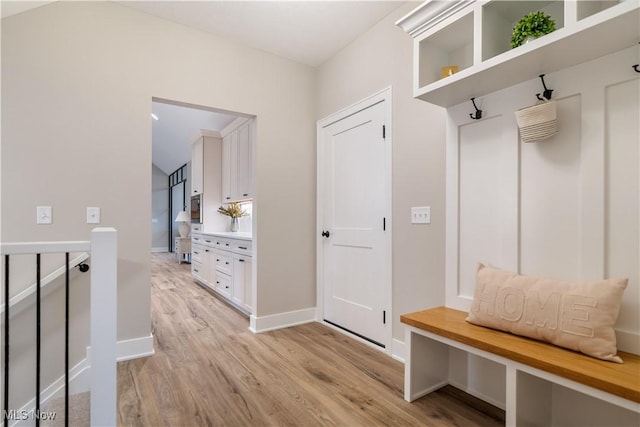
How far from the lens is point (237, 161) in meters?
4.71

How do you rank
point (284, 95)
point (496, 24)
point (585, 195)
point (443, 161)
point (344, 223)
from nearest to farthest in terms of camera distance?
1. point (585, 195)
2. point (496, 24)
3. point (443, 161)
4. point (344, 223)
5. point (284, 95)

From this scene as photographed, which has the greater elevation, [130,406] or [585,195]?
[585,195]

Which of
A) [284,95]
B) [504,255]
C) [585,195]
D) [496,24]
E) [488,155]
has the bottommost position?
[504,255]

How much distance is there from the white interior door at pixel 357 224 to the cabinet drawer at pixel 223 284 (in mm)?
1358

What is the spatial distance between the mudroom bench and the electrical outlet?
612mm

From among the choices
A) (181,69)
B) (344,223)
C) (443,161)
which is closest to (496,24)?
(443,161)

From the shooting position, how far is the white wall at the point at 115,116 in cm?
214

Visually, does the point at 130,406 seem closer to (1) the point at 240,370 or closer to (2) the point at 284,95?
(1) the point at 240,370

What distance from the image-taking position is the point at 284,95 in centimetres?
328

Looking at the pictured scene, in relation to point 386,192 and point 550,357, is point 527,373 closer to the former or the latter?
point 550,357

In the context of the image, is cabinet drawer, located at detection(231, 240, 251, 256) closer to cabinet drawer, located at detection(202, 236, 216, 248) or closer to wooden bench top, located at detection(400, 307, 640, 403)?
cabinet drawer, located at detection(202, 236, 216, 248)

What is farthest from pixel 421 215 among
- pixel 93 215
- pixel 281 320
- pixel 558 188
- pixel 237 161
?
pixel 237 161

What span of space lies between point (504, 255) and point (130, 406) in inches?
92.2

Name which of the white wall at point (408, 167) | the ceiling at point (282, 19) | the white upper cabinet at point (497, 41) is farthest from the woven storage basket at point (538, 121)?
the ceiling at point (282, 19)
